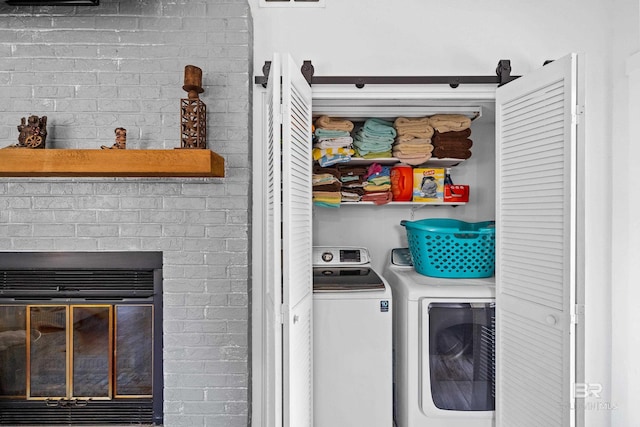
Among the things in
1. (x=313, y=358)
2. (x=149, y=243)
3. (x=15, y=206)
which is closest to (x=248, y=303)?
(x=313, y=358)

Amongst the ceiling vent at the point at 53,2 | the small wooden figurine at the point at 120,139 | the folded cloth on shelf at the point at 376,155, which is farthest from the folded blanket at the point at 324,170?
the ceiling vent at the point at 53,2

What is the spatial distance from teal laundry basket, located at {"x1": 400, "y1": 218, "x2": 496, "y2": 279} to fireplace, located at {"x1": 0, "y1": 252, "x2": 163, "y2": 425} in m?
1.34

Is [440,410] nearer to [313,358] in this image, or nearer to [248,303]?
[313,358]

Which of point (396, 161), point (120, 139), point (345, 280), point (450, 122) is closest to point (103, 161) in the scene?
point (120, 139)

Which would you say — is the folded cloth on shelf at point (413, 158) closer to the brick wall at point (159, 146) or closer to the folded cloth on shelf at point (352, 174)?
the folded cloth on shelf at point (352, 174)

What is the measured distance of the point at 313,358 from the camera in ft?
7.09

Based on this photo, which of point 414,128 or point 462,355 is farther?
point 414,128

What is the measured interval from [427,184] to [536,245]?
2.61 feet

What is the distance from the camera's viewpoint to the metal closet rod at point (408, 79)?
2.22 m

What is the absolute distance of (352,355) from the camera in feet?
7.06

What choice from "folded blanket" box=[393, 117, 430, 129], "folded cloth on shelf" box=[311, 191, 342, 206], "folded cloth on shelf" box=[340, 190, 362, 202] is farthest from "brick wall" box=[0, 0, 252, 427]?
"folded blanket" box=[393, 117, 430, 129]

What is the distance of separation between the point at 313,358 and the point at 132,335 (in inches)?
36.1

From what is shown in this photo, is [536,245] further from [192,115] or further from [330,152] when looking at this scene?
[192,115]

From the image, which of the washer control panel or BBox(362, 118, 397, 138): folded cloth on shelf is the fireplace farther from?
BBox(362, 118, 397, 138): folded cloth on shelf
